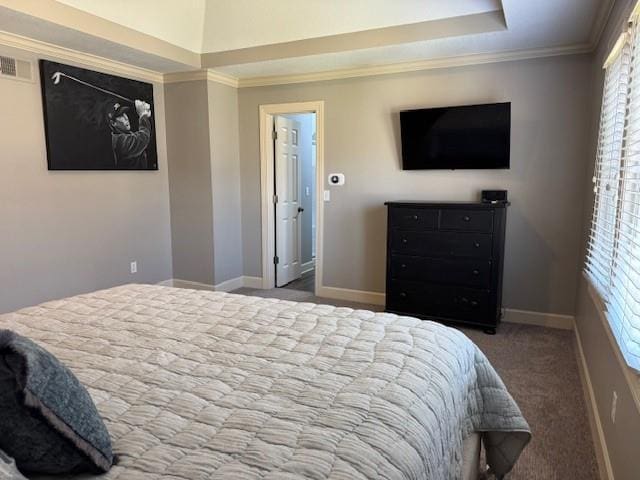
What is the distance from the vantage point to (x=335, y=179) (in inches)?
187

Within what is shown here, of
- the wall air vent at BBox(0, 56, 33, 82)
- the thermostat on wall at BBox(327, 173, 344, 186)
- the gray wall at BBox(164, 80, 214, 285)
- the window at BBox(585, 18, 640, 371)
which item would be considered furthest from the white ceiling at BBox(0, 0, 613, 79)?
the thermostat on wall at BBox(327, 173, 344, 186)

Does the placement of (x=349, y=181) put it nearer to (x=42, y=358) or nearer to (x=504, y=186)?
(x=504, y=186)

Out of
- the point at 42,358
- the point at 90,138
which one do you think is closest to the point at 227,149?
the point at 90,138

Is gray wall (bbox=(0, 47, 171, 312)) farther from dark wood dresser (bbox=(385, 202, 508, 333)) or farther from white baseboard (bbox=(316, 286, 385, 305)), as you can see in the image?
dark wood dresser (bbox=(385, 202, 508, 333))

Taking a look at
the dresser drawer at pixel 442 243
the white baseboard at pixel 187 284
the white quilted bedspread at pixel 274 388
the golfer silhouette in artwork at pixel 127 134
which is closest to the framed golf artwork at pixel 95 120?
the golfer silhouette in artwork at pixel 127 134

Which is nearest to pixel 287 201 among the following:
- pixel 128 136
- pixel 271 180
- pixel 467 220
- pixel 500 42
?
pixel 271 180

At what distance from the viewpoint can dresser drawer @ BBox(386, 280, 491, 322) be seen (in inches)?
150

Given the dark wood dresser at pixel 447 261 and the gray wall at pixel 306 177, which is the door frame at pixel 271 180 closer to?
the gray wall at pixel 306 177

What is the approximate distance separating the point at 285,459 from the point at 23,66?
3955 millimetres

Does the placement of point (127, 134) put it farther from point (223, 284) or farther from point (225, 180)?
point (223, 284)

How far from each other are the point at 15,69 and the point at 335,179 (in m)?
2.96

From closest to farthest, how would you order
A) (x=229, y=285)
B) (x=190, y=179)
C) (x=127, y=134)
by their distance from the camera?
(x=127, y=134) < (x=190, y=179) < (x=229, y=285)

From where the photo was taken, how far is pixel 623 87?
2314 mm

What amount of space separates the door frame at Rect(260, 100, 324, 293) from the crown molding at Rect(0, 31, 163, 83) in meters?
1.28
